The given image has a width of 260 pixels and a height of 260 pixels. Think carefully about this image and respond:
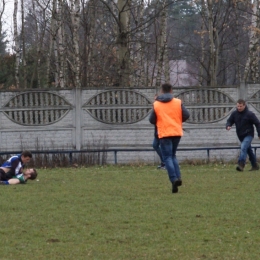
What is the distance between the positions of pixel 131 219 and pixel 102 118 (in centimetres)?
1178

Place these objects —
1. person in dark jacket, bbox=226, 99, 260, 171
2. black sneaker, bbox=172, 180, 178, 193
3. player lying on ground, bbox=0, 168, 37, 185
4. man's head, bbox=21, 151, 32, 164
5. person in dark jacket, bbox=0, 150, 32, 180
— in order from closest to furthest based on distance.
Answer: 1. black sneaker, bbox=172, 180, 178, 193
2. man's head, bbox=21, 151, 32, 164
3. person in dark jacket, bbox=0, 150, 32, 180
4. player lying on ground, bbox=0, 168, 37, 185
5. person in dark jacket, bbox=226, 99, 260, 171

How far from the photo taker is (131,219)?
1045cm

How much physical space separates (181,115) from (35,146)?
30.5 ft

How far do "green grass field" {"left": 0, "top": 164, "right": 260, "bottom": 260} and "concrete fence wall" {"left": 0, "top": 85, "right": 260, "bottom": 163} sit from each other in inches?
200

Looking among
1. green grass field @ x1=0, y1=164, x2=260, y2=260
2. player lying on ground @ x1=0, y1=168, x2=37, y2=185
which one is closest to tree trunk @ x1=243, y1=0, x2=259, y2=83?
green grass field @ x1=0, y1=164, x2=260, y2=260

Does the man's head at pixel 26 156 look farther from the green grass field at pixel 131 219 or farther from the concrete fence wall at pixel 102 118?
the concrete fence wall at pixel 102 118

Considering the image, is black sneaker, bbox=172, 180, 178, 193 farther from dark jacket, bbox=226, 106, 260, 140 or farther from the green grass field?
dark jacket, bbox=226, 106, 260, 140

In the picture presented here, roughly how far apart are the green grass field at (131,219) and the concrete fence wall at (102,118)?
5.08 metres

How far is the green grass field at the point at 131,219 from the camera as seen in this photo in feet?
27.3

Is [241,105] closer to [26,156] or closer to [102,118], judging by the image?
[102,118]

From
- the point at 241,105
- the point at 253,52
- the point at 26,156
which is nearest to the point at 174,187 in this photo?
the point at 26,156

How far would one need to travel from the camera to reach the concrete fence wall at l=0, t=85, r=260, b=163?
21906mm

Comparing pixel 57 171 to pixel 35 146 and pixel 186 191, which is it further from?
pixel 186 191

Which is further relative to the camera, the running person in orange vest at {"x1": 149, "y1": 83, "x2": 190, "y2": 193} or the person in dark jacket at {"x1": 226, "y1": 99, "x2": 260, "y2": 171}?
the person in dark jacket at {"x1": 226, "y1": 99, "x2": 260, "y2": 171}
